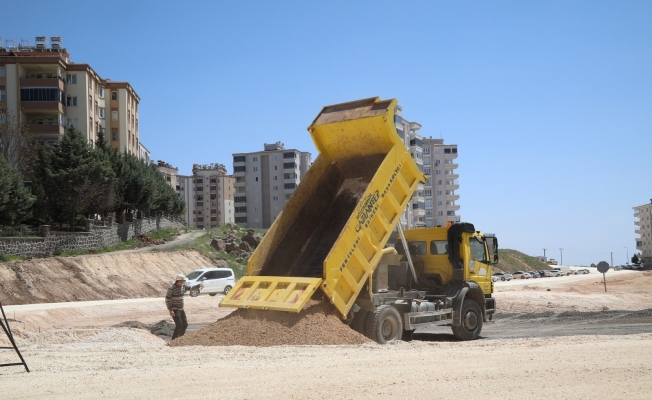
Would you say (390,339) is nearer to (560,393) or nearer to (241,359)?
(241,359)

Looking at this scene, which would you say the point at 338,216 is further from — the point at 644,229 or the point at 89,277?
the point at 644,229

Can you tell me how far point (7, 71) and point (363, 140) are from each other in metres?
57.8

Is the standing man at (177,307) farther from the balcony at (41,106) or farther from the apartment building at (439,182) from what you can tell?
the apartment building at (439,182)

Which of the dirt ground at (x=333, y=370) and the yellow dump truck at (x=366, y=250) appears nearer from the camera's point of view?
the dirt ground at (x=333, y=370)

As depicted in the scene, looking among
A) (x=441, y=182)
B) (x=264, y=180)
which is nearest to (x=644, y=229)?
(x=441, y=182)

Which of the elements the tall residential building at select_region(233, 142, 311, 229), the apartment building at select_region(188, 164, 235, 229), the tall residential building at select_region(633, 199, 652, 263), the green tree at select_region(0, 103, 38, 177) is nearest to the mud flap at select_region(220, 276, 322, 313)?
the green tree at select_region(0, 103, 38, 177)

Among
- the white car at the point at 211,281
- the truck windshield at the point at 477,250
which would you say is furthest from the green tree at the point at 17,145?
the truck windshield at the point at 477,250

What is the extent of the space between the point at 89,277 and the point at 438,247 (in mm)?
28062

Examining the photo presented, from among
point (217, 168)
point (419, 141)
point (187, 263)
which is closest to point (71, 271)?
point (187, 263)

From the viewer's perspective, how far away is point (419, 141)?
411 ft

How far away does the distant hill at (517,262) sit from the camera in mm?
99312

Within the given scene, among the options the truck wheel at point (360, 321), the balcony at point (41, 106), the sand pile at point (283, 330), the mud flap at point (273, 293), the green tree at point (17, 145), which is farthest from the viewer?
the balcony at point (41, 106)

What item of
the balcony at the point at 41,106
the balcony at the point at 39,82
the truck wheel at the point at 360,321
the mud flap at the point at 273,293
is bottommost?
the truck wheel at the point at 360,321

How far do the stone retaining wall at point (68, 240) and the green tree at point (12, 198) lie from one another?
185 cm
